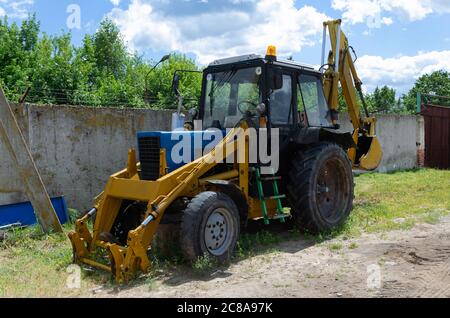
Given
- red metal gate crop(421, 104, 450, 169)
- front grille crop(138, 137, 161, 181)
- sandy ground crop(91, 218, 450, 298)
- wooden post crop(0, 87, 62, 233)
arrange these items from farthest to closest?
red metal gate crop(421, 104, 450, 169) < wooden post crop(0, 87, 62, 233) < front grille crop(138, 137, 161, 181) < sandy ground crop(91, 218, 450, 298)

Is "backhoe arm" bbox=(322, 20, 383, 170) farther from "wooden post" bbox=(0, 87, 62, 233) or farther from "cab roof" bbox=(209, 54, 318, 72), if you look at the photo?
"wooden post" bbox=(0, 87, 62, 233)

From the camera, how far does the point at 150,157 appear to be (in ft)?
19.8

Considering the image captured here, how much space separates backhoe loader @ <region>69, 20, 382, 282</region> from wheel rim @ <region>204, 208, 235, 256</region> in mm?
12

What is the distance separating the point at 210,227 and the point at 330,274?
4.57 ft

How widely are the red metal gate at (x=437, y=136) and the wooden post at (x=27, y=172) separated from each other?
14144 mm

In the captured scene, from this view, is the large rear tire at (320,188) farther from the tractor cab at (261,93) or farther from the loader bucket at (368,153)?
the loader bucket at (368,153)

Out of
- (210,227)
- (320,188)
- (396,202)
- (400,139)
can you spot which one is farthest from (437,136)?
(210,227)

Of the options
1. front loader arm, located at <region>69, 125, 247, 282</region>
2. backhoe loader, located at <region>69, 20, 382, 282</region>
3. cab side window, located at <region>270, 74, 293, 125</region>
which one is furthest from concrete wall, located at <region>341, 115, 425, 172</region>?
front loader arm, located at <region>69, 125, 247, 282</region>

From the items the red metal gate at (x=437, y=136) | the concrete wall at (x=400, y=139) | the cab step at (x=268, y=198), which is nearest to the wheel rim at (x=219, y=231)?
the cab step at (x=268, y=198)

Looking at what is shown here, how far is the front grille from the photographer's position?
5.97m
